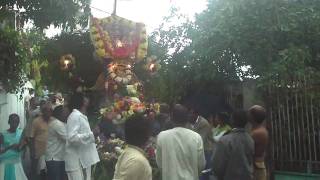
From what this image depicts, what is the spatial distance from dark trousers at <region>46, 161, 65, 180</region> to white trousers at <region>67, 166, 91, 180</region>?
287 mm

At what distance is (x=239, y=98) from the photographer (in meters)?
11.8

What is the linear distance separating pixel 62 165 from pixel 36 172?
1469 millimetres

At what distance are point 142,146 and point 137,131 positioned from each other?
0.14m

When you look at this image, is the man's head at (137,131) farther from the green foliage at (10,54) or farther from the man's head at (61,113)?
the green foliage at (10,54)

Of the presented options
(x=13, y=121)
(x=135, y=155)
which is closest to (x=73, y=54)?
(x=13, y=121)

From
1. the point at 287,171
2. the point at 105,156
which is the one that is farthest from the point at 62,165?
the point at 287,171

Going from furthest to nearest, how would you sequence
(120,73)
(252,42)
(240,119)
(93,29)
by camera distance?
1. (93,29)
2. (120,73)
3. (252,42)
4. (240,119)

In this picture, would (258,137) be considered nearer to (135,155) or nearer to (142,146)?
(142,146)

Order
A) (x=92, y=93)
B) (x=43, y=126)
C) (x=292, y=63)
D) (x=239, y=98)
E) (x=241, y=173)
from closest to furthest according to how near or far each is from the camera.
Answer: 1. (x=241, y=173)
2. (x=43, y=126)
3. (x=292, y=63)
4. (x=239, y=98)
5. (x=92, y=93)

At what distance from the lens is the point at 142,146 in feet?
14.0

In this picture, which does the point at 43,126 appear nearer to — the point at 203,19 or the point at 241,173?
the point at 241,173

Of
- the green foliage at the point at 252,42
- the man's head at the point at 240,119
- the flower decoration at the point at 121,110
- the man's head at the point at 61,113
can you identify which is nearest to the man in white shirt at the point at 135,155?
the man's head at the point at 240,119

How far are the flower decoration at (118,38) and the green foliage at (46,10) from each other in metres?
7.32

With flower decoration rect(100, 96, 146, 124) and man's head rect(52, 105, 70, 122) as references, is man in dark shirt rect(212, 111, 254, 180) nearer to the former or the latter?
man's head rect(52, 105, 70, 122)
